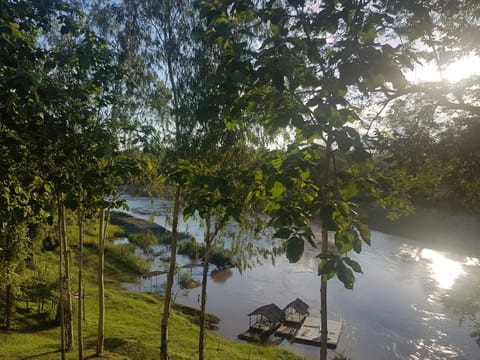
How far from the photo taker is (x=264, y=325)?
733 inches

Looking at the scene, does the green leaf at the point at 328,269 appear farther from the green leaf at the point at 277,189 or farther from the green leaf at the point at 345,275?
the green leaf at the point at 277,189

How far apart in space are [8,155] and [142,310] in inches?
608

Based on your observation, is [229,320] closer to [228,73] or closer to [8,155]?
[8,155]

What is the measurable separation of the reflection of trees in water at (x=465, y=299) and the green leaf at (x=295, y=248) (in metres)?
20.9

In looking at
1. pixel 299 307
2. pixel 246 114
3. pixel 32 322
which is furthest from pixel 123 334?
pixel 246 114

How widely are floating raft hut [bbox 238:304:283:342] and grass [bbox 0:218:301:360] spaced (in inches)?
51.7

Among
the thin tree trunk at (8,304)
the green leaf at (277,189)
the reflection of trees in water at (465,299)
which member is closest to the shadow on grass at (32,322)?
the thin tree trunk at (8,304)

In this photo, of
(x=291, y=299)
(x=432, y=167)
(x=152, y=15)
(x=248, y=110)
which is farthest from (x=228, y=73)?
(x=291, y=299)

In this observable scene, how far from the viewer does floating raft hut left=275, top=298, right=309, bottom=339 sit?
61.3 ft

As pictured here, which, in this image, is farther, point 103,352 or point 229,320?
point 229,320

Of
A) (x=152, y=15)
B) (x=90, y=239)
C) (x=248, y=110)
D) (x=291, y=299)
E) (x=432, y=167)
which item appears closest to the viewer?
(x=248, y=110)

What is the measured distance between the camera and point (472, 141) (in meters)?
6.47

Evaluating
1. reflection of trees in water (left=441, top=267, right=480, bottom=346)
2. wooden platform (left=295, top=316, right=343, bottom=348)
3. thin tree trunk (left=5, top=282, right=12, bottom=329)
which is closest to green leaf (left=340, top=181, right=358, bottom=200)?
thin tree trunk (left=5, top=282, right=12, bottom=329)

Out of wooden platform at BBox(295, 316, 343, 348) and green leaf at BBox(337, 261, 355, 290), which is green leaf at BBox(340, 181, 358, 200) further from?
wooden platform at BBox(295, 316, 343, 348)
